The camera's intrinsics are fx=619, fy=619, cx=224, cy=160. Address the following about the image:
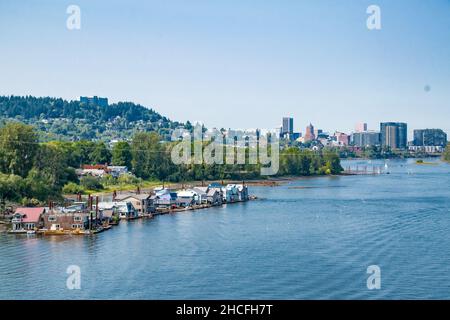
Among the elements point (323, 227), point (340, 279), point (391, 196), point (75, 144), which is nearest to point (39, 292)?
point (340, 279)

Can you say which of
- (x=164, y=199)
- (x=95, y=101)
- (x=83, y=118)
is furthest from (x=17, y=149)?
(x=95, y=101)

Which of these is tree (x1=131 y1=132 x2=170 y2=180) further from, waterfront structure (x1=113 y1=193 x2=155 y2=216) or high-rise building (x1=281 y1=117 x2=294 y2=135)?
high-rise building (x1=281 y1=117 x2=294 y2=135)

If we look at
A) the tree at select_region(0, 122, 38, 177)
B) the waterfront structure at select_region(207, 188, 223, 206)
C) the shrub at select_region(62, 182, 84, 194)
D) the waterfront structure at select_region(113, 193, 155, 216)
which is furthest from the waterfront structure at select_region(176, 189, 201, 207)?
the tree at select_region(0, 122, 38, 177)

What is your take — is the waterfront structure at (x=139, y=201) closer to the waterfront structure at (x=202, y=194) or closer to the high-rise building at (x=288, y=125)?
the waterfront structure at (x=202, y=194)

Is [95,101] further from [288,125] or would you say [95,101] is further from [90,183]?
[90,183]

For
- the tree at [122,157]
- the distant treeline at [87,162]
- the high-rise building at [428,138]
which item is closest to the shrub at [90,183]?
the distant treeline at [87,162]
